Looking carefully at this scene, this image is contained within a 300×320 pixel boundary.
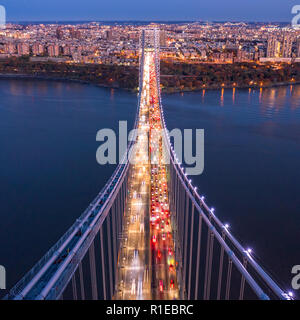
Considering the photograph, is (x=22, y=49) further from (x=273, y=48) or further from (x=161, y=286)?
(x=161, y=286)

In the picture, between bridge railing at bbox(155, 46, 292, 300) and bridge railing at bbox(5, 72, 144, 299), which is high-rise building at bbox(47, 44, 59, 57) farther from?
bridge railing at bbox(5, 72, 144, 299)

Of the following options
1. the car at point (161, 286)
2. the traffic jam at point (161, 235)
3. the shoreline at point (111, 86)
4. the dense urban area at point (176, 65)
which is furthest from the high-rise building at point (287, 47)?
the car at point (161, 286)

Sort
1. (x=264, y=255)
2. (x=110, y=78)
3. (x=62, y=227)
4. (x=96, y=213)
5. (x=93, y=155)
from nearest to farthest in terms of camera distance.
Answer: (x=96, y=213)
(x=264, y=255)
(x=62, y=227)
(x=93, y=155)
(x=110, y=78)

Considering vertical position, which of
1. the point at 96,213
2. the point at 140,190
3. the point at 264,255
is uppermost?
the point at 96,213

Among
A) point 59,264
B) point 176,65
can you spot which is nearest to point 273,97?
point 176,65

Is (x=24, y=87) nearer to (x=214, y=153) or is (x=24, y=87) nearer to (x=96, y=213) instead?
(x=214, y=153)

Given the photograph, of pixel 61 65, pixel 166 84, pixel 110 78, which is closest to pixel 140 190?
pixel 166 84
